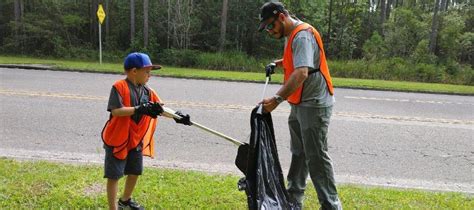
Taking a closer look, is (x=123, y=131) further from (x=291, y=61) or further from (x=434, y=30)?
(x=434, y=30)

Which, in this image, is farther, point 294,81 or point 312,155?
point 312,155

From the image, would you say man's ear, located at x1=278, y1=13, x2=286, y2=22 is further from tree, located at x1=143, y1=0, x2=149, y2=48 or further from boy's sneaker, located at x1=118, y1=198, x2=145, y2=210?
tree, located at x1=143, y1=0, x2=149, y2=48

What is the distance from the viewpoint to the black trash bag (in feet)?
10.2

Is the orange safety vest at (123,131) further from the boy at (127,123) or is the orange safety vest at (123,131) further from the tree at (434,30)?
the tree at (434,30)

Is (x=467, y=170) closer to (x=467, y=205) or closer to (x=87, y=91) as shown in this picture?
(x=467, y=205)

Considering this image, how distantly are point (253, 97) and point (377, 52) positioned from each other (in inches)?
700

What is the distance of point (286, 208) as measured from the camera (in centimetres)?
334

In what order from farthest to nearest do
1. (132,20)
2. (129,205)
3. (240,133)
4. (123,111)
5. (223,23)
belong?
(132,20)
(223,23)
(240,133)
(129,205)
(123,111)

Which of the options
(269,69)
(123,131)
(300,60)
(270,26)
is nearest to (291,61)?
(300,60)

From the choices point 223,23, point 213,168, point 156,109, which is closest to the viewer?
point 156,109

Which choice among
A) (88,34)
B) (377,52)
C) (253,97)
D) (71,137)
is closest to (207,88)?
(253,97)

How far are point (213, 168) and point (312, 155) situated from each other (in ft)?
6.35

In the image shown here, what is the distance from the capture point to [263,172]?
3184 millimetres

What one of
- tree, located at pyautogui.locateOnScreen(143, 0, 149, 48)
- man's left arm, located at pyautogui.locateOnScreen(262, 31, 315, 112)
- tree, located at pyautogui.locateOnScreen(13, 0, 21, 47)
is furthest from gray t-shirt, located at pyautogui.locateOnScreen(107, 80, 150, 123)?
tree, located at pyautogui.locateOnScreen(13, 0, 21, 47)
